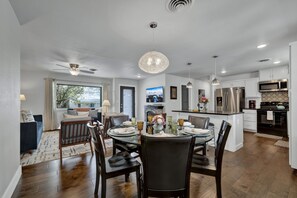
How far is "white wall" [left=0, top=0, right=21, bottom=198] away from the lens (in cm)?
155

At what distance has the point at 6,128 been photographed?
1.66 m

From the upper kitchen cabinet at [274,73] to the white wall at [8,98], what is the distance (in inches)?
279

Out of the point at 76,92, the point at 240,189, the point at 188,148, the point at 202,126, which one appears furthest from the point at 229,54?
the point at 76,92

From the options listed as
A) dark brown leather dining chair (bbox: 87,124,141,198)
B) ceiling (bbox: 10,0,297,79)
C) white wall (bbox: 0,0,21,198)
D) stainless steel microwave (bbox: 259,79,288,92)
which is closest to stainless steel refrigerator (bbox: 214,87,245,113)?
stainless steel microwave (bbox: 259,79,288,92)

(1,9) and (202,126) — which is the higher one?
(1,9)

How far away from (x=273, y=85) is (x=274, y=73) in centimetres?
44

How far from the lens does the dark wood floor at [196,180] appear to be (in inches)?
70.6

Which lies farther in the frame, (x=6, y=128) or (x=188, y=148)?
(x=6, y=128)

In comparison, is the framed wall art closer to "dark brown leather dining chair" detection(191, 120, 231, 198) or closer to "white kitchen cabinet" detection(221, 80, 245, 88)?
"white kitchen cabinet" detection(221, 80, 245, 88)

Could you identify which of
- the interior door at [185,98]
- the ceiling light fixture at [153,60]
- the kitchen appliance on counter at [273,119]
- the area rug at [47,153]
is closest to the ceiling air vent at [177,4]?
the ceiling light fixture at [153,60]

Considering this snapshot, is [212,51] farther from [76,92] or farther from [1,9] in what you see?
[76,92]

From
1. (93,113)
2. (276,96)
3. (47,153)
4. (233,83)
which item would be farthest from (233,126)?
(93,113)

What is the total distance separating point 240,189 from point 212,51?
2.90 m

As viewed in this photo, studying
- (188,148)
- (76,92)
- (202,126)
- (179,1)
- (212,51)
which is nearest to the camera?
(188,148)
